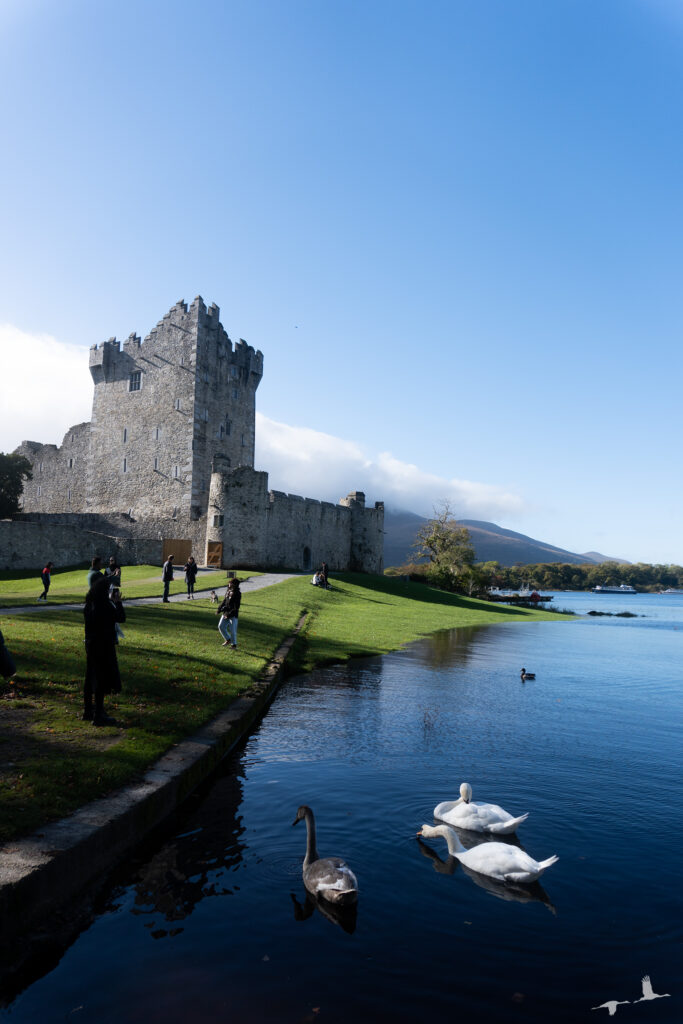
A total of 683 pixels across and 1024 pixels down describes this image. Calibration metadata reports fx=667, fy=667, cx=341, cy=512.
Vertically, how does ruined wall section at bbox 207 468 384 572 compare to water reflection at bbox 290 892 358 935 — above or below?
above

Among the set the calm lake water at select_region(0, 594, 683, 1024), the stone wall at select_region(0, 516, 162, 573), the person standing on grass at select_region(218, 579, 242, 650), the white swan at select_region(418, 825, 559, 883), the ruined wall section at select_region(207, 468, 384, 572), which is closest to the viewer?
the calm lake water at select_region(0, 594, 683, 1024)

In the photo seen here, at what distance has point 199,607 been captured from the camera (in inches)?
1009

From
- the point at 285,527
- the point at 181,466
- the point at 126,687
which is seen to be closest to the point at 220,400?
the point at 181,466

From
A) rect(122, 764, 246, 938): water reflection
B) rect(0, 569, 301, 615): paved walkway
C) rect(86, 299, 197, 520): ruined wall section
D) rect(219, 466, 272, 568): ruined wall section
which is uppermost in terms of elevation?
rect(86, 299, 197, 520): ruined wall section

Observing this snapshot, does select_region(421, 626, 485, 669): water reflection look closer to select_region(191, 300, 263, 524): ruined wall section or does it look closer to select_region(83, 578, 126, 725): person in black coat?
select_region(83, 578, 126, 725): person in black coat

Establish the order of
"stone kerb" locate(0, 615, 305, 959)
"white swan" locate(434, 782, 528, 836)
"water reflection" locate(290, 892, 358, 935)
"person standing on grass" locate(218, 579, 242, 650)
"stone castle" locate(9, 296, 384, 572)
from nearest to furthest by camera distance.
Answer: "stone kerb" locate(0, 615, 305, 959)
"water reflection" locate(290, 892, 358, 935)
"white swan" locate(434, 782, 528, 836)
"person standing on grass" locate(218, 579, 242, 650)
"stone castle" locate(9, 296, 384, 572)

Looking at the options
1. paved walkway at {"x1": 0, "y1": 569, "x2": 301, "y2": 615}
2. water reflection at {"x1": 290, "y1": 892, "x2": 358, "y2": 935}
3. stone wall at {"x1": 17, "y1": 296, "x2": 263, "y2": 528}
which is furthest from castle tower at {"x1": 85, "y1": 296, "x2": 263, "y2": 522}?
water reflection at {"x1": 290, "y1": 892, "x2": 358, "y2": 935}

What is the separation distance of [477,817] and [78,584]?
115 ft

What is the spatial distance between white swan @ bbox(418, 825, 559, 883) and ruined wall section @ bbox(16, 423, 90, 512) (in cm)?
6347

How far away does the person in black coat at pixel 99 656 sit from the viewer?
9070 mm

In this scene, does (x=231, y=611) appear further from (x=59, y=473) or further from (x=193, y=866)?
(x=59, y=473)

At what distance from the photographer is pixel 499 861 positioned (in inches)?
255

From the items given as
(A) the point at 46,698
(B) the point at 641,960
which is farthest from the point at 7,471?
(B) the point at 641,960

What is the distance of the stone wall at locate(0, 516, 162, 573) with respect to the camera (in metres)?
45.1
